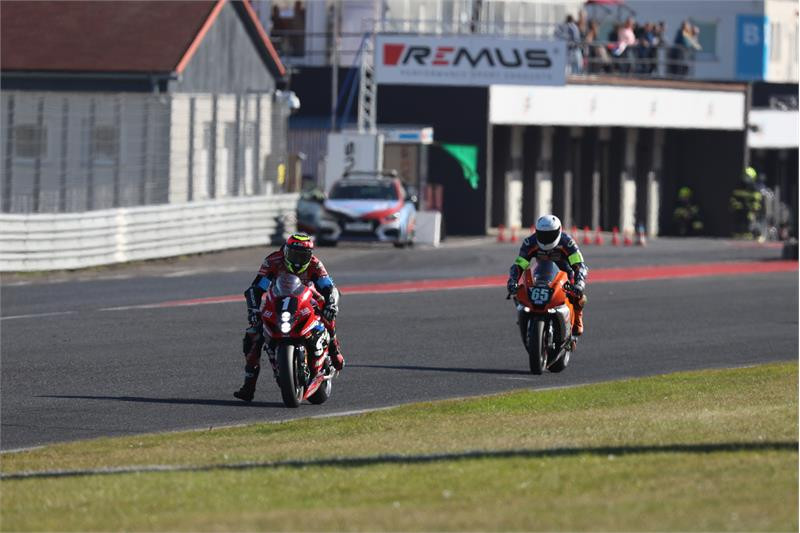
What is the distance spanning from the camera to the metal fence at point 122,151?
3019 cm

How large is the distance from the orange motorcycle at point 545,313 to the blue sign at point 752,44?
45886 mm

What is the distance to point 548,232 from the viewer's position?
56.1 feet

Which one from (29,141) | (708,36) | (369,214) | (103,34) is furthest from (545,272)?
(708,36)

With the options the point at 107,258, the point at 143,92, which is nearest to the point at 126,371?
the point at 107,258

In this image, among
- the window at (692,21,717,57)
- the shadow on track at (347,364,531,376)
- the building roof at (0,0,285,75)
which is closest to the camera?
the shadow on track at (347,364,531,376)

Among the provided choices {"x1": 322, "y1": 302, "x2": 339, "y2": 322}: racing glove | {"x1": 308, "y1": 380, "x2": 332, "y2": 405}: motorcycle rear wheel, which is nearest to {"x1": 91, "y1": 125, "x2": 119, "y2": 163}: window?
{"x1": 308, "y1": 380, "x2": 332, "y2": 405}: motorcycle rear wheel

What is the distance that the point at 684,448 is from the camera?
1007cm

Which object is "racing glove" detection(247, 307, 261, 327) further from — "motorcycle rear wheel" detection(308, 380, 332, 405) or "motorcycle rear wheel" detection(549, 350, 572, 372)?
"motorcycle rear wheel" detection(549, 350, 572, 372)

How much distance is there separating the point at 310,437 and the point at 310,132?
3369cm

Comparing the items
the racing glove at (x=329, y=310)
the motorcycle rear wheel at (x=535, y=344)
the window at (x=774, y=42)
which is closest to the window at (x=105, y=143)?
the motorcycle rear wheel at (x=535, y=344)

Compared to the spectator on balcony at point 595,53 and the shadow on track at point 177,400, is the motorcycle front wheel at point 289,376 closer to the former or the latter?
the shadow on track at point 177,400

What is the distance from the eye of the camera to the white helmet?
55.9 feet

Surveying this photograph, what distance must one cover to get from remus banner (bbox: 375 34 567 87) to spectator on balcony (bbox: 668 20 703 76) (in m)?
9.21

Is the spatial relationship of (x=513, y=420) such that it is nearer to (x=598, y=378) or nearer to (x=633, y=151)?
(x=598, y=378)
